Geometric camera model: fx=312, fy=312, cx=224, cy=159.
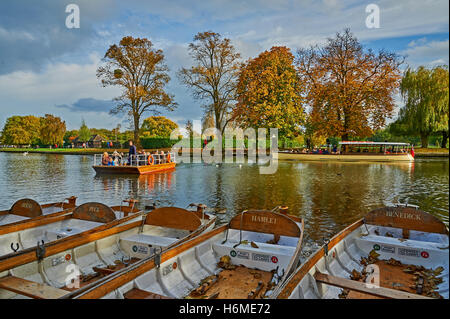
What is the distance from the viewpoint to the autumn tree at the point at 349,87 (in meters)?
38.4

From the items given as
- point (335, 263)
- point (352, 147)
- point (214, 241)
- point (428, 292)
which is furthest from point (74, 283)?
point (352, 147)

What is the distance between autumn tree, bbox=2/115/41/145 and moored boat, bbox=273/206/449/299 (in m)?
98.0

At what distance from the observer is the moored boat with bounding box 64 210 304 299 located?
4059mm

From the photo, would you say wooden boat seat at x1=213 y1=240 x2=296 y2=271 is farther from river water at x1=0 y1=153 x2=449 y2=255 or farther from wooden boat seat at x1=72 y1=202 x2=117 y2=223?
wooden boat seat at x1=72 y1=202 x2=117 y2=223

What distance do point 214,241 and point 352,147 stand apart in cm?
4040

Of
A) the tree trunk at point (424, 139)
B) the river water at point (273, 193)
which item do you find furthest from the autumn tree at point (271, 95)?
the tree trunk at point (424, 139)


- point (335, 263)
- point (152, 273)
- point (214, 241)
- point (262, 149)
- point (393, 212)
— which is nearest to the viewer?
point (152, 273)

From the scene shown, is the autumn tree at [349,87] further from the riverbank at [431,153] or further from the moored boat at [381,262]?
the moored boat at [381,262]

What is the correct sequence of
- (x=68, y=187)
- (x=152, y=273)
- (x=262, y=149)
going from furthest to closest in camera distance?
(x=262, y=149) < (x=68, y=187) < (x=152, y=273)

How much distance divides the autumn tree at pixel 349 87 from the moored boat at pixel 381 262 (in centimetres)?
3437

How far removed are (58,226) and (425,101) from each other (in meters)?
47.3

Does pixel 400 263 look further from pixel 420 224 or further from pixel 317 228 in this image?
pixel 317 228

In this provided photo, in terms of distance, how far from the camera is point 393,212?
666cm

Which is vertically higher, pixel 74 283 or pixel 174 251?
pixel 174 251
